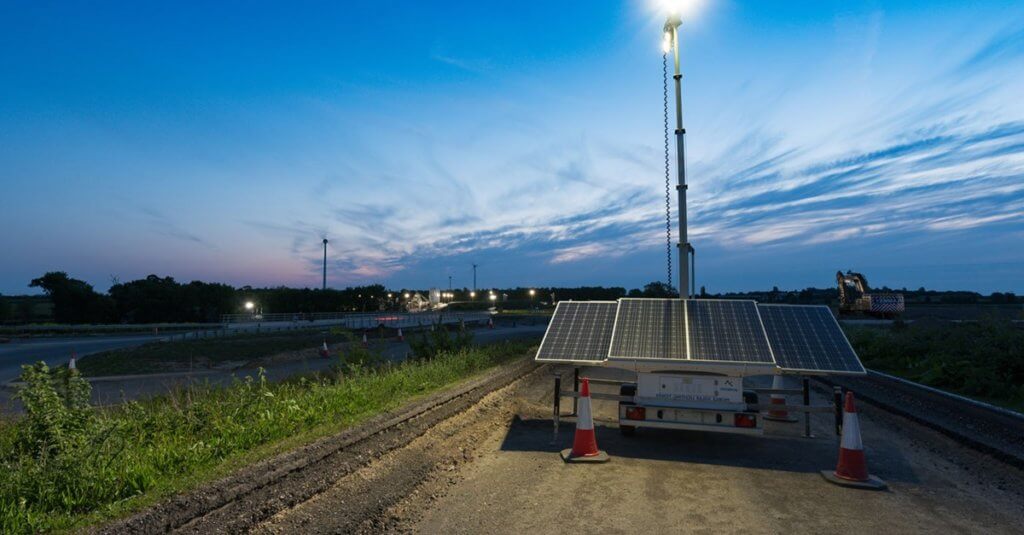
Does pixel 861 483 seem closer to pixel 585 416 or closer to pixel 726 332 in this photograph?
pixel 726 332

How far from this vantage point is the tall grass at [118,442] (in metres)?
4.87

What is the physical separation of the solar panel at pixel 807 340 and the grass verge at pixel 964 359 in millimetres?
5708

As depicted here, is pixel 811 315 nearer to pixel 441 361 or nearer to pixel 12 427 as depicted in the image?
pixel 441 361

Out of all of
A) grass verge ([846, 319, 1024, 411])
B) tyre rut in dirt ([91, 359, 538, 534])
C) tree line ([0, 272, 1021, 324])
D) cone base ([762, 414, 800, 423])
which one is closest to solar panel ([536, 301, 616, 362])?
tyre rut in dirt ([91, 359, 538, 534])

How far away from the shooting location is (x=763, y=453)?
25.6ft

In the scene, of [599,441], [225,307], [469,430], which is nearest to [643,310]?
[599,441]

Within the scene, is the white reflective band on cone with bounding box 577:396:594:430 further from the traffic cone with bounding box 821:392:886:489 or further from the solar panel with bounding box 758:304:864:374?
the traffic cone with bounding box 821:392:886:489

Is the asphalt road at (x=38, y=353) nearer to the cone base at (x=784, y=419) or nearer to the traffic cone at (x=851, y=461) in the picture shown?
the cone base at (x=784, y=419)

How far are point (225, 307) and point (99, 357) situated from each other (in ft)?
157

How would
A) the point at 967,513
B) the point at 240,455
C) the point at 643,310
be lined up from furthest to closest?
the point at 643,310
the point at 240,455
the point at 967,513

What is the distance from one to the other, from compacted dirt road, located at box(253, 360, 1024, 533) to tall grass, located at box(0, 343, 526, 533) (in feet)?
4.95

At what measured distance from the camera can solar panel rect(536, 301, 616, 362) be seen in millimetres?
8164

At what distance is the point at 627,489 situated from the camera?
6.18 meters

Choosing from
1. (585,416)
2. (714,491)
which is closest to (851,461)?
(714,491)
